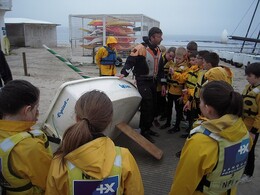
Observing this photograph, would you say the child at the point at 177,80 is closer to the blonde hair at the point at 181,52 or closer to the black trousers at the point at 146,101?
the blonde hair at the point at 181,52

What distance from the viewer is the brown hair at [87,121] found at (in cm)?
123

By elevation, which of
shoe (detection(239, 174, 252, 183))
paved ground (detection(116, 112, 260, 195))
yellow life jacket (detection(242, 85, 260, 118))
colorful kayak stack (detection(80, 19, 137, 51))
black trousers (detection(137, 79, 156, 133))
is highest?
colorful kayak stack (detection(80, 19, 137, 51))

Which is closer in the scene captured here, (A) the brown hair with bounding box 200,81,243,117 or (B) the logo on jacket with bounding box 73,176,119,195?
(B) the logo on jacket with bounding box 73,176,119,195

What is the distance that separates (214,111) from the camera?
1579 millimetres

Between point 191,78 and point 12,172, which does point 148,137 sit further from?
point 12,172

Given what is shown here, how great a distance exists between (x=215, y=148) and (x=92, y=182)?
2.43 ft

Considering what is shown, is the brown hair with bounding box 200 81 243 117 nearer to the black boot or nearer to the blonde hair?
the blonde hair

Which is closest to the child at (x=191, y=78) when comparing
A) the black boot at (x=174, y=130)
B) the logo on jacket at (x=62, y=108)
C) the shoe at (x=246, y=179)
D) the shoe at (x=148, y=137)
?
the black boot at (x=174, y=130)

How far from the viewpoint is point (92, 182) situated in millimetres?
1206

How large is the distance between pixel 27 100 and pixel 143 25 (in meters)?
11.8

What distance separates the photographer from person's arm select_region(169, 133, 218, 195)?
1420 millimetres

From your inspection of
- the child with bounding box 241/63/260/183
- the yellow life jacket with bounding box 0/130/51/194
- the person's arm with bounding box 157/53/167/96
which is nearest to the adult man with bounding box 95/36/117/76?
the person's arm with bounding box 157/53/167/96

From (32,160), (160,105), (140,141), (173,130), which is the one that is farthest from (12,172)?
(160,105)

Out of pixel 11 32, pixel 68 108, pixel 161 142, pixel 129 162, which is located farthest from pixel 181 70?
pixel 11 32
